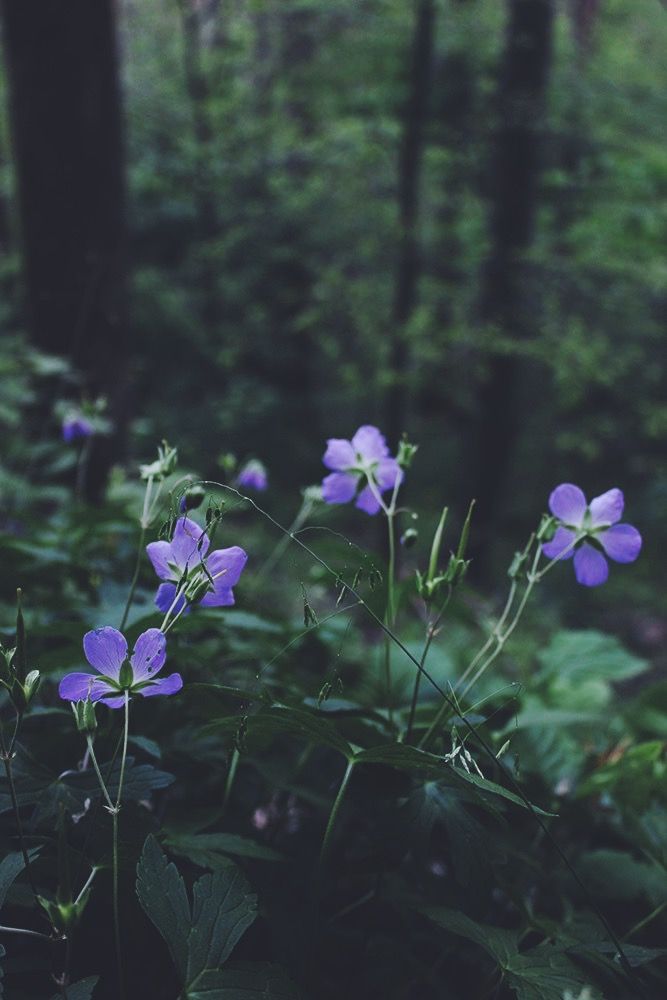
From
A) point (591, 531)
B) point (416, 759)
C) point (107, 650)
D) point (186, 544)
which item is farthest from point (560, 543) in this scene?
point (107, 650)

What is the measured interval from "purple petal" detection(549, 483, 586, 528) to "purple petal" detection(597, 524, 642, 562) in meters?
0.04

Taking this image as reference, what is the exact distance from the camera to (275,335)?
9719mm

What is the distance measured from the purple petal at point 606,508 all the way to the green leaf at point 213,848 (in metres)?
0.59

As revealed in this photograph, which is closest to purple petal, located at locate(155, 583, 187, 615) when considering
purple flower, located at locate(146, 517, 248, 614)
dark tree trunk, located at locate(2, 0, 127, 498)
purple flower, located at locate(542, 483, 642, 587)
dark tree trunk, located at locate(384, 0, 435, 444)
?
purple flower, located at locate(146, 517, 248, 614)

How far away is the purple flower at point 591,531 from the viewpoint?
1116 millimetres

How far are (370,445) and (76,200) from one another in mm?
2375

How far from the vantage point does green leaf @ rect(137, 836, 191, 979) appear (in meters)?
0.79

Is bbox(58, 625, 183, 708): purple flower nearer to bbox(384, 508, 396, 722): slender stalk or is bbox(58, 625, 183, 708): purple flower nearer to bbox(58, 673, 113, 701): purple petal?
bbox(58, 673, 113, 701): purple petal

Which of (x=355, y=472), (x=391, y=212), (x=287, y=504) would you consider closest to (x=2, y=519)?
(x=355, y=472)

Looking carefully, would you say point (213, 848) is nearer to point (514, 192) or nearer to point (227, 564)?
point (227, 564)

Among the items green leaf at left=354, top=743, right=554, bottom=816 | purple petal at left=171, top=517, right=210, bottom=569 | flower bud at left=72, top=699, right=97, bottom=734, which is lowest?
green leaf at left=354, top=743, right=554, bottom=816

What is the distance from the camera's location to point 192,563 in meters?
0.98

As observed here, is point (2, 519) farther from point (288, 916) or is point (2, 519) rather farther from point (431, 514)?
point (431, 514)

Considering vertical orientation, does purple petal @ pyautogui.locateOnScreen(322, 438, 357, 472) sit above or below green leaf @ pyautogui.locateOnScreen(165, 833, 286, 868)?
above
